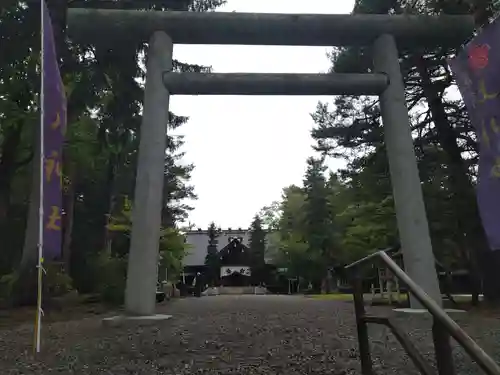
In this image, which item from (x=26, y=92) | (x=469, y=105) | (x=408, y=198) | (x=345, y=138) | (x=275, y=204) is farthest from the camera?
(x=275, y=204)

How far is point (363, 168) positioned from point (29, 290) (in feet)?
34.2

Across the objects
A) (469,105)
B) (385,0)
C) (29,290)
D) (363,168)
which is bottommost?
(29,290)

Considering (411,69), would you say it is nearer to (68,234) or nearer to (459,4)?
(459,4)

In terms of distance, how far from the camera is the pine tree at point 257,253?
48219mm

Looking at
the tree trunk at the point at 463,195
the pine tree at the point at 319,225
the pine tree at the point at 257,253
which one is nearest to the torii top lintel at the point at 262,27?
the tree trunk at the point at 463,195

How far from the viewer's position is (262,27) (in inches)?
341

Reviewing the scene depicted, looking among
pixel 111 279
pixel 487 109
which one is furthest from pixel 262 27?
pixel 111 279

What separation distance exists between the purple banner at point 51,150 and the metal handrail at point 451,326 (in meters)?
4.33

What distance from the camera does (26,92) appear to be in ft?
43.4

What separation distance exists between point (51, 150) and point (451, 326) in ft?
17.6

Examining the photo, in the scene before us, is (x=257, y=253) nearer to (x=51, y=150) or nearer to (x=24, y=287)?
(x=24, y=287)

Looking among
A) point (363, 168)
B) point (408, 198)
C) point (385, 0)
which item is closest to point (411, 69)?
point (385, 0)

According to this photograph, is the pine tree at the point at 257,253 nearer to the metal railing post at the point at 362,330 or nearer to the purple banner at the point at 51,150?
the purple banner at the point at 51,150

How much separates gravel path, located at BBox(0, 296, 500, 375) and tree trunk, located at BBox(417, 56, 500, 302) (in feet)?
18.0
